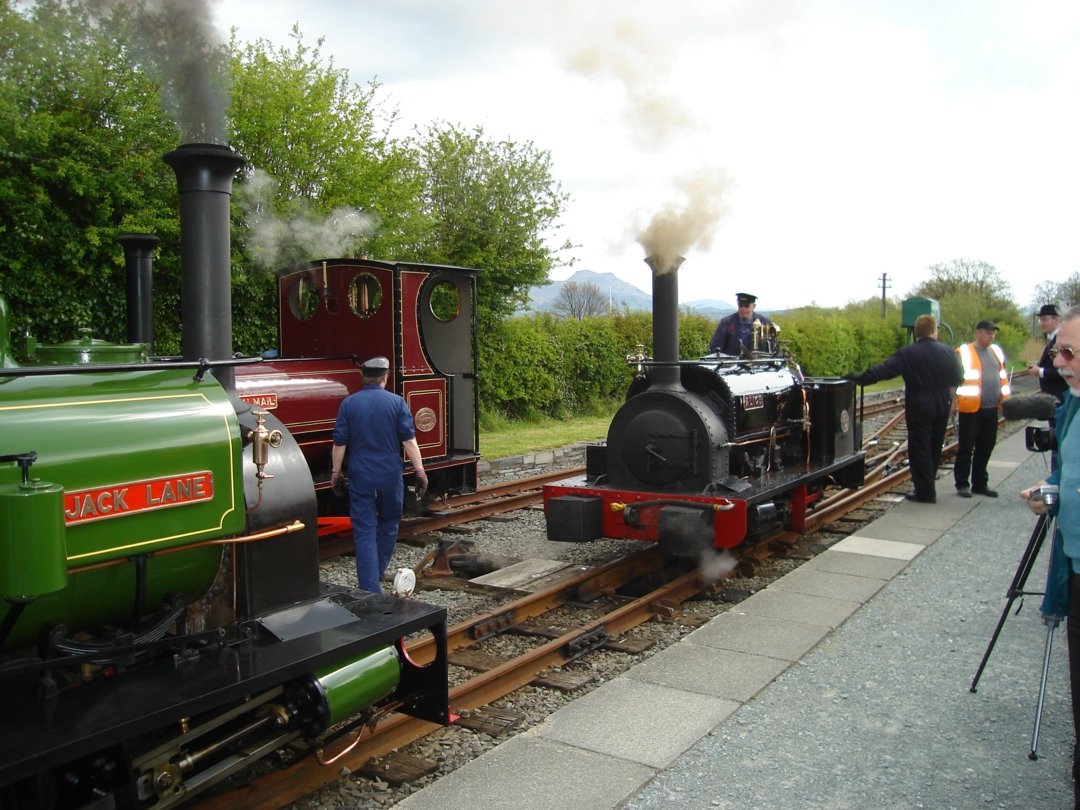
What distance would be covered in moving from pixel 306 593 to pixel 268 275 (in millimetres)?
7919

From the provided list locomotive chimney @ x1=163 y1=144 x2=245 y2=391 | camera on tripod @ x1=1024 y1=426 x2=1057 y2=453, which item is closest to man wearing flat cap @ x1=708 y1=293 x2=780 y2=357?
camera on tripod @ x1=1024 y1=426 x2=1057 y2=453

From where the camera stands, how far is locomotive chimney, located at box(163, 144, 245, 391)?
3.07 m

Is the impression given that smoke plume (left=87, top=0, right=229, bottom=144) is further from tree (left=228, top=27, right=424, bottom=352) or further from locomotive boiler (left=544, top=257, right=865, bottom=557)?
tree (left=228, top=27, right=424, bottom=352)

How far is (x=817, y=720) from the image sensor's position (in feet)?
12.7

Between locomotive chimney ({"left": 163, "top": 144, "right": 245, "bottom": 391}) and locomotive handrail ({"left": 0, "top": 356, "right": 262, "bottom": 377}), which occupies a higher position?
locomotive chimney ({"left": 163, "top": 144, "right": 245, "bottom": 391})

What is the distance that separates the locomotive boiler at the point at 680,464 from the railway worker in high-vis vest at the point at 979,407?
10.2ft

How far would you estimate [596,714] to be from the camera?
391 centimetres

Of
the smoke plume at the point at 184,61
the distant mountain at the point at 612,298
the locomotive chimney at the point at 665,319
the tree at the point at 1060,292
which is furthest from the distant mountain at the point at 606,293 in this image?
the tree at the point at 1060,292

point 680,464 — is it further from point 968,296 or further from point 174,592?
point 968,296

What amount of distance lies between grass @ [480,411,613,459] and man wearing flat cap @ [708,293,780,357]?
164 inches

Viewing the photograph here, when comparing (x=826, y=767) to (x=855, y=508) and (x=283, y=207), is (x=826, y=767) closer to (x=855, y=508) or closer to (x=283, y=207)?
(x=855, y=508)

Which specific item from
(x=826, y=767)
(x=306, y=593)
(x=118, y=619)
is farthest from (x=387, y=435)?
(x=826, y=767)

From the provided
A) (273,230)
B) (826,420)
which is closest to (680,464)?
(826,420)

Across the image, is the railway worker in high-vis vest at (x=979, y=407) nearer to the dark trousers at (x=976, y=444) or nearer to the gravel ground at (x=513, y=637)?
the dark trousers at (x=976, y=444)
